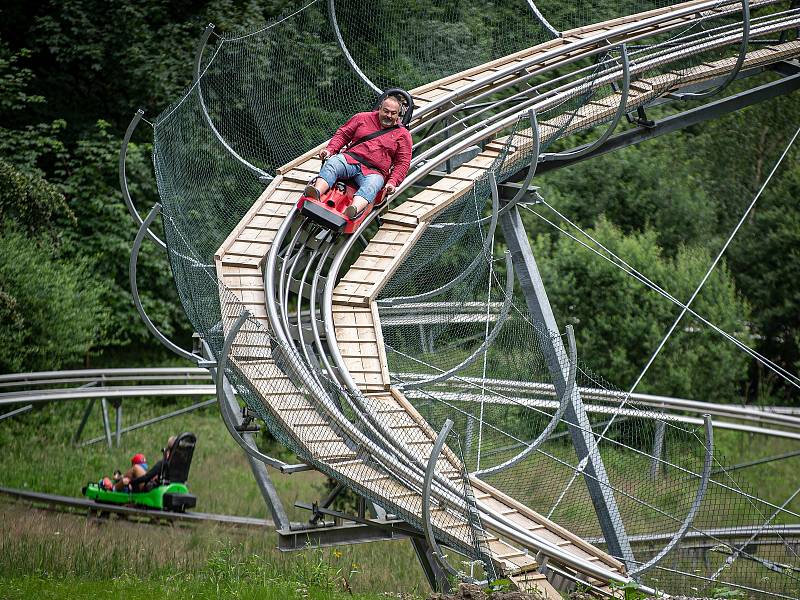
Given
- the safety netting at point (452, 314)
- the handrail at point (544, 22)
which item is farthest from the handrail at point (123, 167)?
the handrail at point (544, 22)

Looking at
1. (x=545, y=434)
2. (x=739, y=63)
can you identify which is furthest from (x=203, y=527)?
(x=739, y=63)

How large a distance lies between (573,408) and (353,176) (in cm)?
261

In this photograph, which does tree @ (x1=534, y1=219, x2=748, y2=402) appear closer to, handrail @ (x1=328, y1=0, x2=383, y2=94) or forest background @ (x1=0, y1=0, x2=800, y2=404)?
forest background @ (x1=0, y1=0, x2=800, y2=404)

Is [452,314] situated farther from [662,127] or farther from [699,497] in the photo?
[662,127]

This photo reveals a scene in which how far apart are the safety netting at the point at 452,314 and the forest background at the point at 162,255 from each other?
4.95 metres

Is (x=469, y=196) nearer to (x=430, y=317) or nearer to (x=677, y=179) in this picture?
(x=430, y=317)

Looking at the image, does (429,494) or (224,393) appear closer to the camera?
(429,494)

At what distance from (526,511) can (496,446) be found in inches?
47.0

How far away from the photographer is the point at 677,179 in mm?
20453

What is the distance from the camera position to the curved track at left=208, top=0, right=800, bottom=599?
6672 mm

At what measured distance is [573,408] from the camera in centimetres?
882

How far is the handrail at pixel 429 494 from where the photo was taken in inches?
228

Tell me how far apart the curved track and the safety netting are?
3 cm

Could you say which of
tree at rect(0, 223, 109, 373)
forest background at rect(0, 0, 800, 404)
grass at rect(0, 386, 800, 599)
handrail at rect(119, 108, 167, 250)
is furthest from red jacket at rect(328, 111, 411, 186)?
tree at rect(0, 223, 109, 373)
